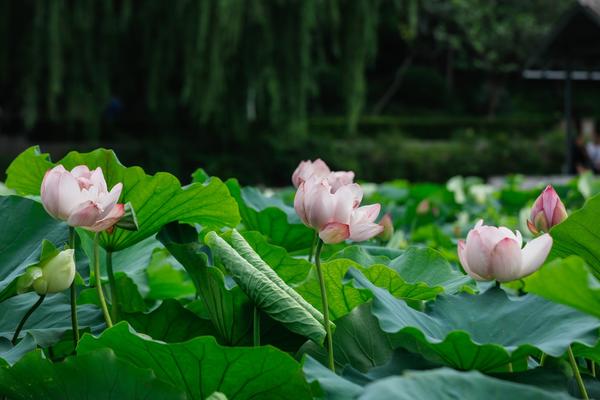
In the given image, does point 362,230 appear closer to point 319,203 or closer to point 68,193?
point 319,203

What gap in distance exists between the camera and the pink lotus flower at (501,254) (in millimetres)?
616

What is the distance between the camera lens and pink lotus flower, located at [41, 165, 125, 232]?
2.17ft

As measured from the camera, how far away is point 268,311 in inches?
25.1

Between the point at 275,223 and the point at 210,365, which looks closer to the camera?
the point at 210,365

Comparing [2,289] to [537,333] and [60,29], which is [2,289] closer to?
[537,333]

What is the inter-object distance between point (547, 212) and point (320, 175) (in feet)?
0.78

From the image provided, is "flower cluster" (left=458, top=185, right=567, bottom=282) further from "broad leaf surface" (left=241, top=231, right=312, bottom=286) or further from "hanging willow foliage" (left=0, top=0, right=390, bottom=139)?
"hanging willow foliage" (left=0, top=0, right=390, bottom=139)

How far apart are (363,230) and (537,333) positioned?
15 centimetres

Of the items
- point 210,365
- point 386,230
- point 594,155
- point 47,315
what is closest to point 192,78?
point 594,155

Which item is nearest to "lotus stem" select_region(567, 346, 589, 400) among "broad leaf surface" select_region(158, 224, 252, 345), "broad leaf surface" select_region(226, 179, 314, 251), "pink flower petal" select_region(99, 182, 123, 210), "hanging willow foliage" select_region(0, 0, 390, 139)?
"broad leaf surface" select_region(158, 224, 252, 345)

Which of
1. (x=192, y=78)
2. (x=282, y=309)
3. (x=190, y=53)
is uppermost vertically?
(x=282, y=309)

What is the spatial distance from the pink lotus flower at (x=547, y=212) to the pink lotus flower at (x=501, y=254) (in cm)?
13

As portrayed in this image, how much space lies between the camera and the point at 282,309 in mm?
628

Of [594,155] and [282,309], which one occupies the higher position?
[282,309]
